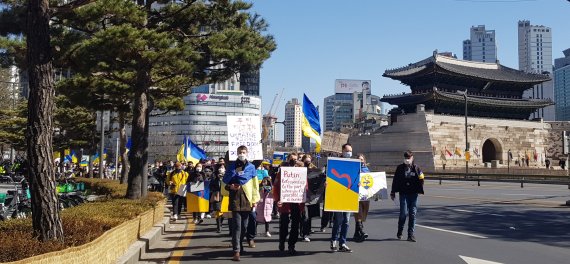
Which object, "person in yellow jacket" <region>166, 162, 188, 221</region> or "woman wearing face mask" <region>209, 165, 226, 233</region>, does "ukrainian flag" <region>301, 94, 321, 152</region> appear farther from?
"woman wearing face mask" <region>209, 165, 226, 233</region>

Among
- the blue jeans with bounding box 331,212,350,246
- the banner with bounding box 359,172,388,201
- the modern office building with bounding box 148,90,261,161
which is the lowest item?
the blue jeans with bounding box 331,212,350,246

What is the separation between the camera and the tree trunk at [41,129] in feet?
22.2

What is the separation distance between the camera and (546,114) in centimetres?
15738

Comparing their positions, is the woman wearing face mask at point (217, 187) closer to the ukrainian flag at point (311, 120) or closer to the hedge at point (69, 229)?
the hedge at point (69, 229)

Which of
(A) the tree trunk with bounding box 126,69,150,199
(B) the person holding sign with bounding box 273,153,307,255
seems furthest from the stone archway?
(B) the person holding sign with bounding box 273,153,307,255

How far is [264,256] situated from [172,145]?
7585 centimetres

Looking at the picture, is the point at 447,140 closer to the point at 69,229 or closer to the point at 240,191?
the point at 240,191

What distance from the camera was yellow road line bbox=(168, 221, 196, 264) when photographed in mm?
9047

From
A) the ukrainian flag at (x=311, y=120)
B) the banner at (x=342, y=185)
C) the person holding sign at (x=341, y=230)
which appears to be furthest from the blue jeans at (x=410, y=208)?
the ukrainian flag at (x=311, y=120)

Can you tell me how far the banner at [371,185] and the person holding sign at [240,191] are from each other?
8.13 ft

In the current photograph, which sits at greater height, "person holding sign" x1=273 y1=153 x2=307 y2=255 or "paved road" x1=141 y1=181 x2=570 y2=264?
"person holding sign" x1=273 y1=153 x2=307 y2=255

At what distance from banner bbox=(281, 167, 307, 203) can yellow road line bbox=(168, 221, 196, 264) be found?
2104 millimetres

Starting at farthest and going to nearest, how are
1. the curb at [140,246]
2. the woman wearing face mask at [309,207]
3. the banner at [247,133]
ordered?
the banner at [247,133], the woman wearing face mask at [309,207], the curb at [140,246]

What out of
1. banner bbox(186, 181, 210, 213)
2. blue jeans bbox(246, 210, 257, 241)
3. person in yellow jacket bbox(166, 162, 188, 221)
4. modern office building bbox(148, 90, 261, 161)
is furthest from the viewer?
modern office building bbox(148, 90, 261, 161)
